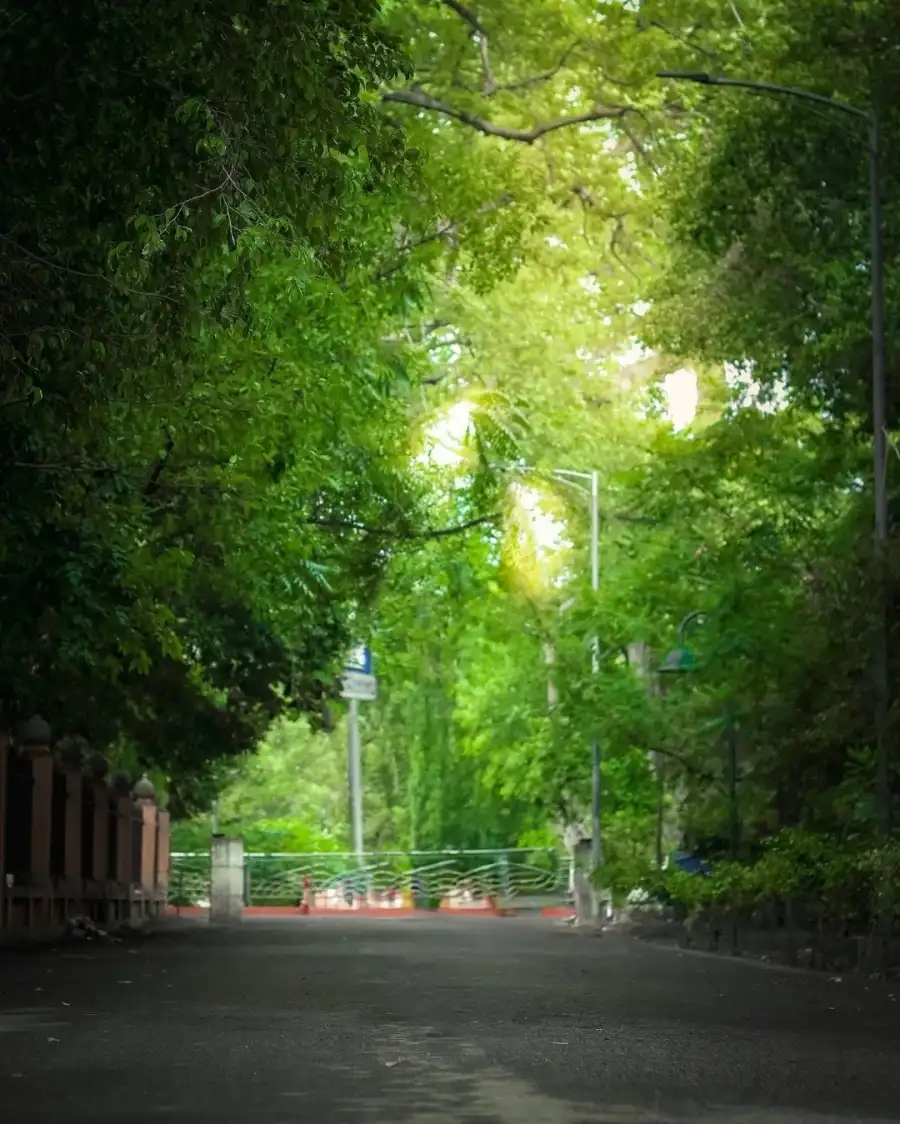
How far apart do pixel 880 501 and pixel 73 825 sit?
15852 millimetres

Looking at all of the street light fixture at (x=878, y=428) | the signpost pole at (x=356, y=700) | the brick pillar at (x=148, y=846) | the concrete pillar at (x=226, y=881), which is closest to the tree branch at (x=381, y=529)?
the brick pillar at (x=148, y=846)

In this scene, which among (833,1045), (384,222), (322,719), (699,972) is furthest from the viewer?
(322,719)

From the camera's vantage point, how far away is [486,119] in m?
32.5

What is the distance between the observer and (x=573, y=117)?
3081cm

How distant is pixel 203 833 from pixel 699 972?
2076 inches

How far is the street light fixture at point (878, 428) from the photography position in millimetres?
21625

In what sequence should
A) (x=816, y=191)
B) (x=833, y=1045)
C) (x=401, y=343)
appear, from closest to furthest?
1. (x=833, y=1045)
2. (x=816, y=191)
3. (x=401, y=343)

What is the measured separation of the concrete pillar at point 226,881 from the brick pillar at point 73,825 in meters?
15.6

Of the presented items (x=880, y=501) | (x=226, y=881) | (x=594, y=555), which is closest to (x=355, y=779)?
(x=226, y=881)

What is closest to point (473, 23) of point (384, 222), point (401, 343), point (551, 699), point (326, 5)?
point (384, 222)

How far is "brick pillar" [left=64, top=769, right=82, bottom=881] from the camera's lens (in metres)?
33.1

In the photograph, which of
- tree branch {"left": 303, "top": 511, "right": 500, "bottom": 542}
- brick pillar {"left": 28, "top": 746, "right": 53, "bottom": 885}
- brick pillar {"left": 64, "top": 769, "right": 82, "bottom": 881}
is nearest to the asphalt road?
brick pillar {"left": 28, "top": 746, "right": 53, "bottom": 885}

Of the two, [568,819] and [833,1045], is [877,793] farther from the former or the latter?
[568,819]

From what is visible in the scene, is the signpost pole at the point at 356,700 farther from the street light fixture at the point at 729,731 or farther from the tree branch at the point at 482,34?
the tree branch at the point at 482,34
